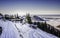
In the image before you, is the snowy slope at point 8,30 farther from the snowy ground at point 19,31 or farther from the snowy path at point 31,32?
the snowy path at point 31,32

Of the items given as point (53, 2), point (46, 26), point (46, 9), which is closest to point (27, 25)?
point (46, 26)

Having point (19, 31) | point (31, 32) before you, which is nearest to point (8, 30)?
point (19, 31)

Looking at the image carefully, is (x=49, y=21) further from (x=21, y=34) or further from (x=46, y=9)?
(x=21, y=34)

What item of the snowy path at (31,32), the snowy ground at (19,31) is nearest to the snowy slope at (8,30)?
the snowy ground at (19,31)

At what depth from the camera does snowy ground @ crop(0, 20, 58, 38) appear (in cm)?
260

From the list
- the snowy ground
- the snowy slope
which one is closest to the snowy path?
the snowy ground

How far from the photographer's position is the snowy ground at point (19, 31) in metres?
2.60

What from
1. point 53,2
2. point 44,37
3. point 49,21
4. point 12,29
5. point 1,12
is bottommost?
point 44,37

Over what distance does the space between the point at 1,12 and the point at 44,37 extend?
140 cm

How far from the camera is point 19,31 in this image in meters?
2.68

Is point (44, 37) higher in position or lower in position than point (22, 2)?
lower

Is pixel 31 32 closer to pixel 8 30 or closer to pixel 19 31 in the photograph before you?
pixel 19 31

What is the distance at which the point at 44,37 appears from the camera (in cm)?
256

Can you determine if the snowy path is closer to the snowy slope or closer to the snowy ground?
the snowy ground
